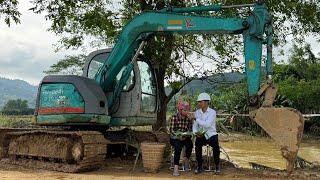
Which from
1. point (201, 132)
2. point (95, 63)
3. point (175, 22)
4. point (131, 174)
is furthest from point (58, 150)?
point (175, 22)

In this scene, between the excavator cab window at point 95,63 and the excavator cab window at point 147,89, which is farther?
the excavator cab window at point 95,63

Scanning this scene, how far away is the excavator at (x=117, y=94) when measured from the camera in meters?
9.49

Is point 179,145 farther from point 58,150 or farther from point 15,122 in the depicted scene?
point 15,122

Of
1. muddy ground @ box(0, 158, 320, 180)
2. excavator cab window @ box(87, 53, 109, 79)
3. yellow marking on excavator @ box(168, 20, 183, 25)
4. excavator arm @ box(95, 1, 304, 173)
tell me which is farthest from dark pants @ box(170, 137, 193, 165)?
excavator cab window @ box(87, 53, 109, 79)

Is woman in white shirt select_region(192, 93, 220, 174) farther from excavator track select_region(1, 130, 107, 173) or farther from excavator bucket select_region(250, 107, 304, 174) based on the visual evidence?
Result: excavator track select_region(1, 130, 107, 173)

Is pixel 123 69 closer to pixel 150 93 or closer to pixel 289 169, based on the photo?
pixel 150 93

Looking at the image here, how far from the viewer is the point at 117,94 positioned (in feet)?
36.6

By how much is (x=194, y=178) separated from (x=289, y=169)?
66.2 inches

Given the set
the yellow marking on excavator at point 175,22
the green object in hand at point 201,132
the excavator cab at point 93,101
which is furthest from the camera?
the excavator cab at point 93,101

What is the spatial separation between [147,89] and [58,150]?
94.0 inches

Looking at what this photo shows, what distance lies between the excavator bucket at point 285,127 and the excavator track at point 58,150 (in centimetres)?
325

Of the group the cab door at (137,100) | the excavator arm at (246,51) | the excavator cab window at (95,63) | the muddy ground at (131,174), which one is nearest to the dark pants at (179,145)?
the muddy ground at (131,174)

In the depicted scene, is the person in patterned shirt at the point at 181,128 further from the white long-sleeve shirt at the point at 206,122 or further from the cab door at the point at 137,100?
the cab door at the point at 137,100

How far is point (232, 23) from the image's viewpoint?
32.0 ft
